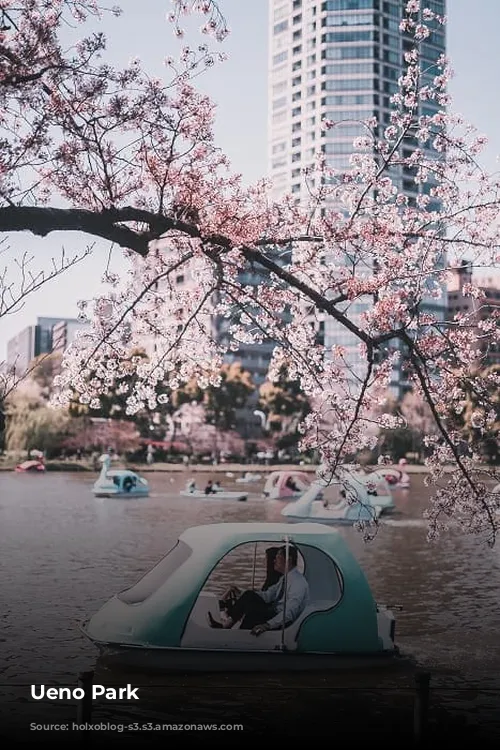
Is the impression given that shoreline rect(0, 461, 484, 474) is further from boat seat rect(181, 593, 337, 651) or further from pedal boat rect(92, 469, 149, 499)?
boat seat rect(181, 593, 337, 651)

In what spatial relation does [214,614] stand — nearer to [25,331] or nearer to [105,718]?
[105,718]

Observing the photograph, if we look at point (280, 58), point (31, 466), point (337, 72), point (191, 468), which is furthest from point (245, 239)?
point (280, 58)

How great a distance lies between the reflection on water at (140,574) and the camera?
1155cm

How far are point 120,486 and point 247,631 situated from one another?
36.4m

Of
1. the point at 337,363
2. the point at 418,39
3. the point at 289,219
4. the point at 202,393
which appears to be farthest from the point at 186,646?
the point at 202,393

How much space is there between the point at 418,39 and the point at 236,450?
6975 centimetres

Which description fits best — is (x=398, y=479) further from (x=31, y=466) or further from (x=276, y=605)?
(x=276, y=605)

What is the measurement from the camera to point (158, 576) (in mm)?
9766

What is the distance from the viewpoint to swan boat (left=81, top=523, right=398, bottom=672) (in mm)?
8945

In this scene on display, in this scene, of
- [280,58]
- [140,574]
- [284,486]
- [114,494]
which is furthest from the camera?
[280,58]

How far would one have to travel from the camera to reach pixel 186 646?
354 inches

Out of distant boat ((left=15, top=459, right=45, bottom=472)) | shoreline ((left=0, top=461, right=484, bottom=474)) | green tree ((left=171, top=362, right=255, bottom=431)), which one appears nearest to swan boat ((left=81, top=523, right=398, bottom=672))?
shoreline ((left=0, top=461, right=484, bottom=474))

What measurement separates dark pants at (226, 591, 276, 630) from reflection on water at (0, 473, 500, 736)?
7.12 feet

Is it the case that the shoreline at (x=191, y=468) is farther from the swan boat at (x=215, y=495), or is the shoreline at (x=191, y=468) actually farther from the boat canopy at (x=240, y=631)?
the boat canopy at (x=240, y=631)
